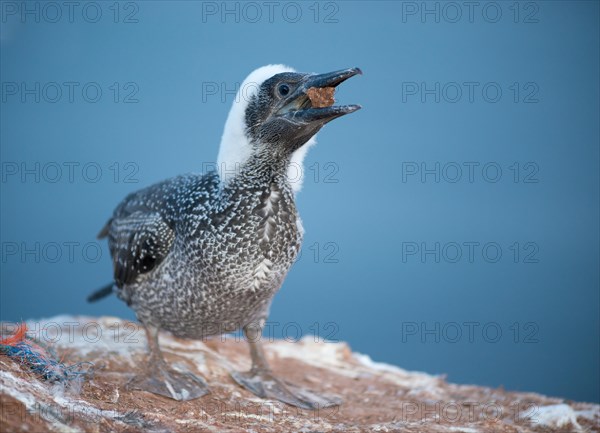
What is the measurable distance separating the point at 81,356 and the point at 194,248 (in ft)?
5.30

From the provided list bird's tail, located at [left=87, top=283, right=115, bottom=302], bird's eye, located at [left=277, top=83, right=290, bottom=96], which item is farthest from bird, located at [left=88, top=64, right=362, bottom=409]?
bird's tail, located at [left=87, top=283, right=115, bottom=302]

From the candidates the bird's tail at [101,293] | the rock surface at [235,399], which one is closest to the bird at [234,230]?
the rock surface at [235,399]

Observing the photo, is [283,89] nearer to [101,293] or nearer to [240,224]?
[240,224]

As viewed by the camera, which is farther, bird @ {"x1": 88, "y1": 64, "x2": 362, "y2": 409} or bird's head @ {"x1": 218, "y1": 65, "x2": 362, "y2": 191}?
bird @ {"x1": 88, "y1": 64, "x2": 362, "y2": 409}

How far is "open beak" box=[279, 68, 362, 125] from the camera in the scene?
13.4ft

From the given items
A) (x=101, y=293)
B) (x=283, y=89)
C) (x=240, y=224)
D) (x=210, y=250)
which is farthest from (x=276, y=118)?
(x=101, y=293)

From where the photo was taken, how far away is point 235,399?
16.5 ft

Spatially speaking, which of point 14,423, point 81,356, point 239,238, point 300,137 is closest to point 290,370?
point 81,356

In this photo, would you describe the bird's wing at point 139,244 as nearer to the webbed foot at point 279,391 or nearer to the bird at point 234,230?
the bird at point 234,230

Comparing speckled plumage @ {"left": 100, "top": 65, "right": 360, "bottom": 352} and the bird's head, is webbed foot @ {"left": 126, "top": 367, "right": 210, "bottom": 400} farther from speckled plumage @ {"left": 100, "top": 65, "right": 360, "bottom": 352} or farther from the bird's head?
the bird's head

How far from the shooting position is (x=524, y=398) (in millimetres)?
5996

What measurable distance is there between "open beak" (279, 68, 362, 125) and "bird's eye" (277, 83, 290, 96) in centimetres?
7

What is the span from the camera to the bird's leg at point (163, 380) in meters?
4.84

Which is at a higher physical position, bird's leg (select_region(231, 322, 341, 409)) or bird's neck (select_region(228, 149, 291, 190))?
bird's neck (select_region(228, 149, 291, 190))
